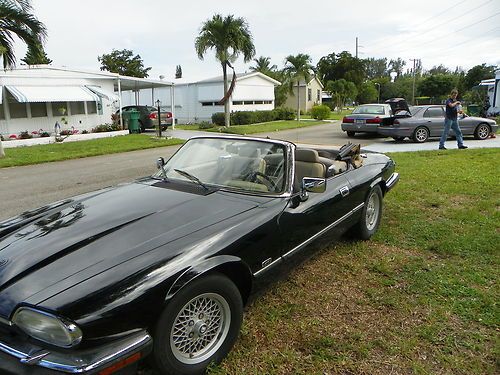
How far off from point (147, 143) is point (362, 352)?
47.6 ft

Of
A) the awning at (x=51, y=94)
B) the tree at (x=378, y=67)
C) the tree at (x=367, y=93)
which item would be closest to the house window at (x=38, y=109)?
the awning at (x=51, y=94)

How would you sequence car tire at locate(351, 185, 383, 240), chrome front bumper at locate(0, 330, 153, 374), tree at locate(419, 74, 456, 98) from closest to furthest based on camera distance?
chrome front bumper at locate(0, 330, 153, 374), car tire at locate(351, 185, 383, 240), tree at locate(419, 74, 456, 98)

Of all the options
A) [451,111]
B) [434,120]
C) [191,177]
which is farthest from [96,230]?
[434,120]

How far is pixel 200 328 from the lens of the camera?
7.67 feet

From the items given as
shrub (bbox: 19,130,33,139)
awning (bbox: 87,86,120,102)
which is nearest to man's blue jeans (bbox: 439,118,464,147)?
awning (bbox: 87,86,120,102)

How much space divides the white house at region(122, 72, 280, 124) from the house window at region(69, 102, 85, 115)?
27.9ft

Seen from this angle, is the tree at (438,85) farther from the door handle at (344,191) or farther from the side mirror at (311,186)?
the side mirror at (311,186)

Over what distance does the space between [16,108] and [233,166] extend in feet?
59.4

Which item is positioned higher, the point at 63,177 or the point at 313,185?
the point at 313,185

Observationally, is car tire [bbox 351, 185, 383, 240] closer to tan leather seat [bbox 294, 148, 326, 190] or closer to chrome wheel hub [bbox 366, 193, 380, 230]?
chrome wheel hub [bbox 366, 193, 380, 230]

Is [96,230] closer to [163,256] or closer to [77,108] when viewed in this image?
[163,256]

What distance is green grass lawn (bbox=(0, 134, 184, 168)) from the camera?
39.8ft

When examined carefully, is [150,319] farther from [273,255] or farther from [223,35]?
[223,35]

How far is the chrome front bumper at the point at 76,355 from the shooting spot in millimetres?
1750
